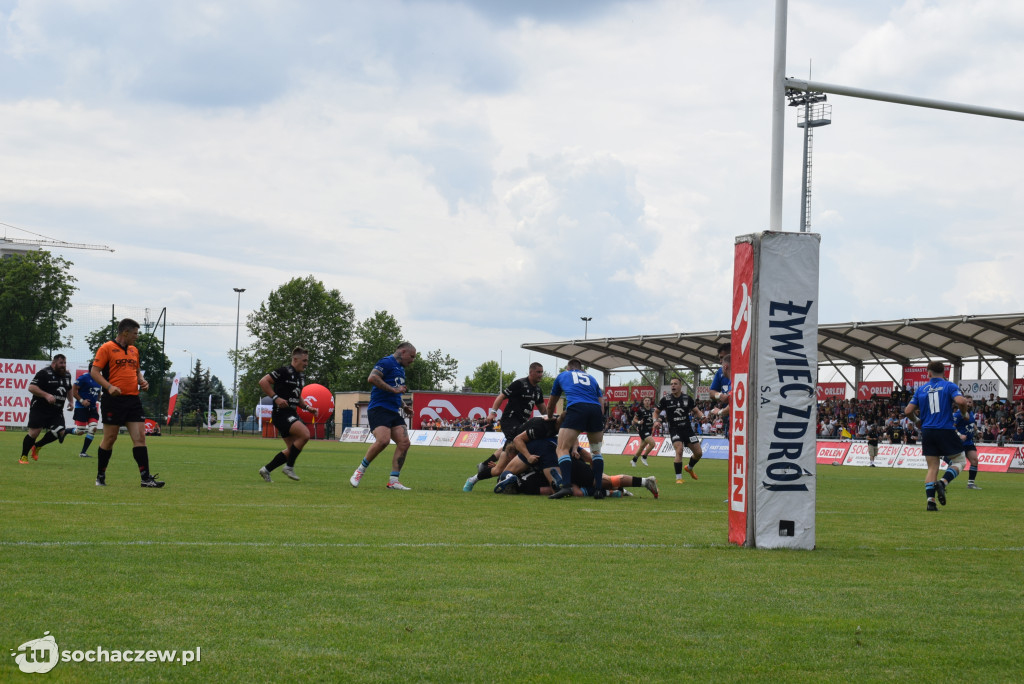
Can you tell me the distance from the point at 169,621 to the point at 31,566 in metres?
1.94

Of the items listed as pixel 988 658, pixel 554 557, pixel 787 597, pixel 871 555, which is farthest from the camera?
pixel 871 555

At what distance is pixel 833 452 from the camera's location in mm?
39750

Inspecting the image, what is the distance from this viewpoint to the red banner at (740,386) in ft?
28.2

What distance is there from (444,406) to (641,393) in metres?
14.5

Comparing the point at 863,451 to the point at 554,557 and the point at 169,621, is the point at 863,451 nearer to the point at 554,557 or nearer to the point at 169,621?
the point at 554,557

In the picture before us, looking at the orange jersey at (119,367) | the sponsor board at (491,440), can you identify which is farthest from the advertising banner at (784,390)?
the sponsor board at (491,440)

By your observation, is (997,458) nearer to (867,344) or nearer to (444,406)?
(867,344)

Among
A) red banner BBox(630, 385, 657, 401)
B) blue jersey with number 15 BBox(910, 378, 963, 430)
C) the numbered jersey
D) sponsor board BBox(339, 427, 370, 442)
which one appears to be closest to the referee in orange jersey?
blue jersey with number 15 BBox(910, 378, 963, 430)

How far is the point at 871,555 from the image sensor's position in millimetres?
8242

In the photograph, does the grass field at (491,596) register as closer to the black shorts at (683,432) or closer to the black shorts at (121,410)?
the black shorts at (121,410)

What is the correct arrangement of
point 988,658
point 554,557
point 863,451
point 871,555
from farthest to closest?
point 863,451 < point 871,555 < point 554,557 < point 988,658

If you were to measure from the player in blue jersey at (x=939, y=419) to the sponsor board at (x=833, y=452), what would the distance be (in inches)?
1004

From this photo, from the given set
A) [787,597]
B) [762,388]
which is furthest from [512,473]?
[787,597]

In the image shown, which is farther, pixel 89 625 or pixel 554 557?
pixel 554 557
